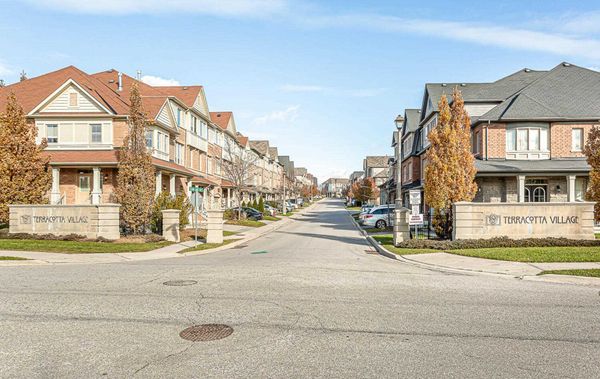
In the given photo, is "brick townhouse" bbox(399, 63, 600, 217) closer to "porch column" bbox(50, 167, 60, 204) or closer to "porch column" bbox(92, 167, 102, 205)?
"porch column" bbox(92, 167, 102, 205)

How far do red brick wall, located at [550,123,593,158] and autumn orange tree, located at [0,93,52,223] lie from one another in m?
32.2

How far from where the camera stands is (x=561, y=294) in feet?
29.7

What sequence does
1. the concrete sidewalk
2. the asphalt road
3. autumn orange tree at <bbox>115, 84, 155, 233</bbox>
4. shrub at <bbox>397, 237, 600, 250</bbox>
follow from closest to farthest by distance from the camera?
1. the asphalt road
2. the concrete sidewalk
3. shrub at <bbox>397, 237, 600, 250</bbox>
4. autumn orange tree at <bbox>115, 84, 155, 233</bbox>

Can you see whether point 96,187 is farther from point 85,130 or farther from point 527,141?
point 527,141

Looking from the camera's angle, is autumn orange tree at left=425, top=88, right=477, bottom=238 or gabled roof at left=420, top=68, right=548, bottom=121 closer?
autumn orange tree at left=425, top=88, right=477, bottom=238

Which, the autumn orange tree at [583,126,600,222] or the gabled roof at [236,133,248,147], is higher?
the gabled roof at [236,133,248,147]

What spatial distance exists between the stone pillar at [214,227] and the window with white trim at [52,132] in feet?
47.4

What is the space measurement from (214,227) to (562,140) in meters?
23.7

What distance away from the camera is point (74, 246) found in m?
17.8

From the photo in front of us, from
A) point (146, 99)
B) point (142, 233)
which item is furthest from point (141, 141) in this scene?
point (146, 99)

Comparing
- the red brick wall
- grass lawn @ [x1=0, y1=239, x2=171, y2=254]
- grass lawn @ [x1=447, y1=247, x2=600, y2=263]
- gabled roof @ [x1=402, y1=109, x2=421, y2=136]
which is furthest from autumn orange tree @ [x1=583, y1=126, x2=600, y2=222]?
gabled roof @ [x1=402, y1=109, x2=421, y2=136]

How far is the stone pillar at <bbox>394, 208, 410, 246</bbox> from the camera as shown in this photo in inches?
742

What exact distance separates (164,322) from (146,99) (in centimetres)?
2809

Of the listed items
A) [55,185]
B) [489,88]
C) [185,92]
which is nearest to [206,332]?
[55,185]
